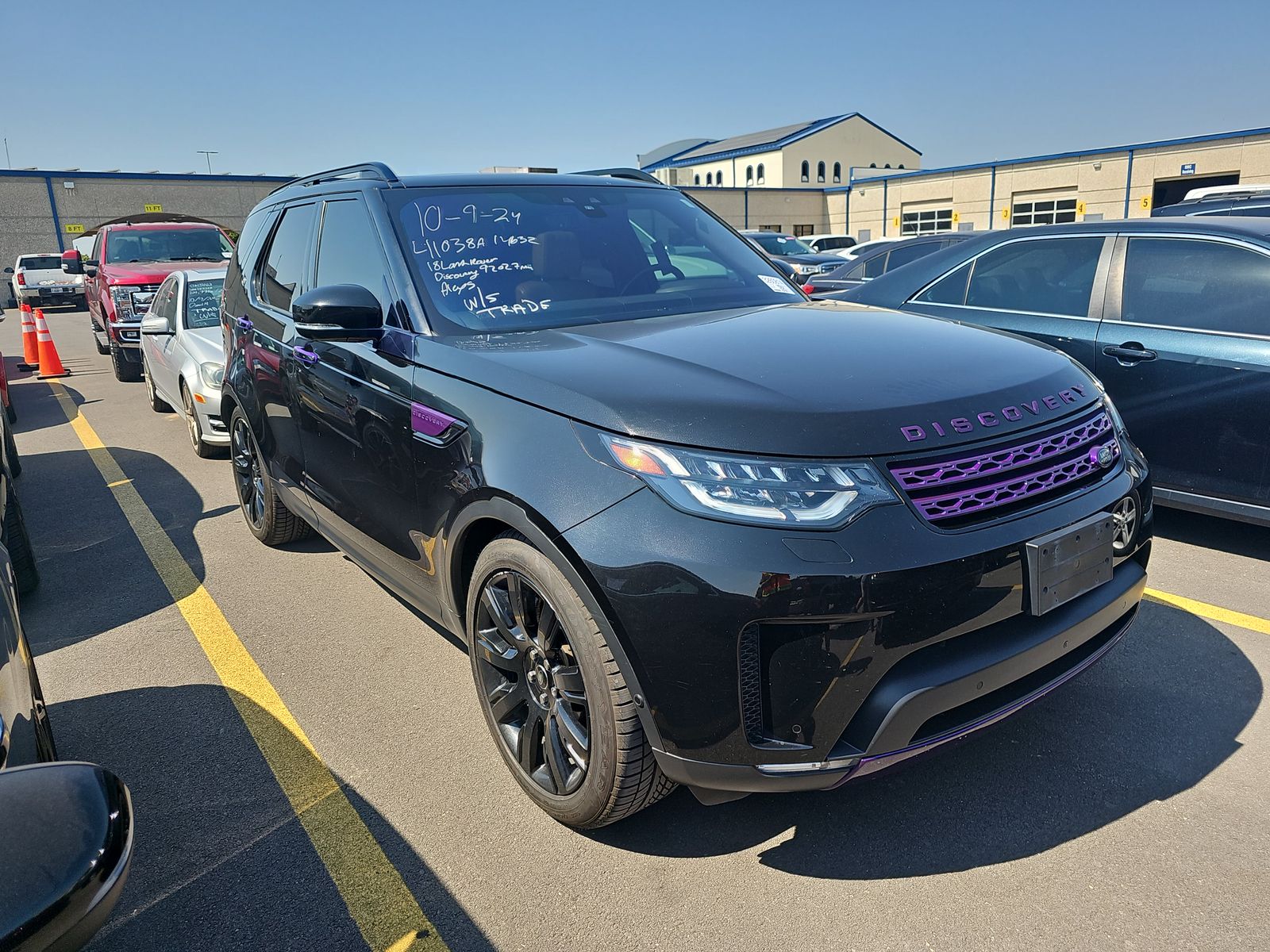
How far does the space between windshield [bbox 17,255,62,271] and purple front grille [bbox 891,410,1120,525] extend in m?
28.5

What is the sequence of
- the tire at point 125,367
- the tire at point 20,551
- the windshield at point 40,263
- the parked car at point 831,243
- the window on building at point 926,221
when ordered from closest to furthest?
the tire at point 20,551 → the tire at point 125,367 → the windshield at point 40,263 → the parked car at point 831,243 → the window on building at point 926,221

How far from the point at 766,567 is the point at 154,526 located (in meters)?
5.00

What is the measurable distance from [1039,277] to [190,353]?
21.3 feet

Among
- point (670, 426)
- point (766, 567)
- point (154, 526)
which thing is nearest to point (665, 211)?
point (670, 426)

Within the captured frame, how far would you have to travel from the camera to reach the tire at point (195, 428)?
7.38m

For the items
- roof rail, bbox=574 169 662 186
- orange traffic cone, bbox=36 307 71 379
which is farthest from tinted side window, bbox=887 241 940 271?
orange traffic cone, bbox=36 307 71 379

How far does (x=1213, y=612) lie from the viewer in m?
3.94

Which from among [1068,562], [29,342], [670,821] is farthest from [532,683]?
[29,342]

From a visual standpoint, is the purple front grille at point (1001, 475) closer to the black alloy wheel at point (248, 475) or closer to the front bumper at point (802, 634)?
the front bumper at point (802, 634)

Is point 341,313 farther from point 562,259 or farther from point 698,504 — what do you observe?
point 698,504

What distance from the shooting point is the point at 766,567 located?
80.7 inches

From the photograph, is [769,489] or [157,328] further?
[157,328]

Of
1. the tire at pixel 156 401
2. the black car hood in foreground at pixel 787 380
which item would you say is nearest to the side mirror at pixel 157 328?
the tire at pixel 156 401

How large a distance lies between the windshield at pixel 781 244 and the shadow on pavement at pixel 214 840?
23.6 metres
